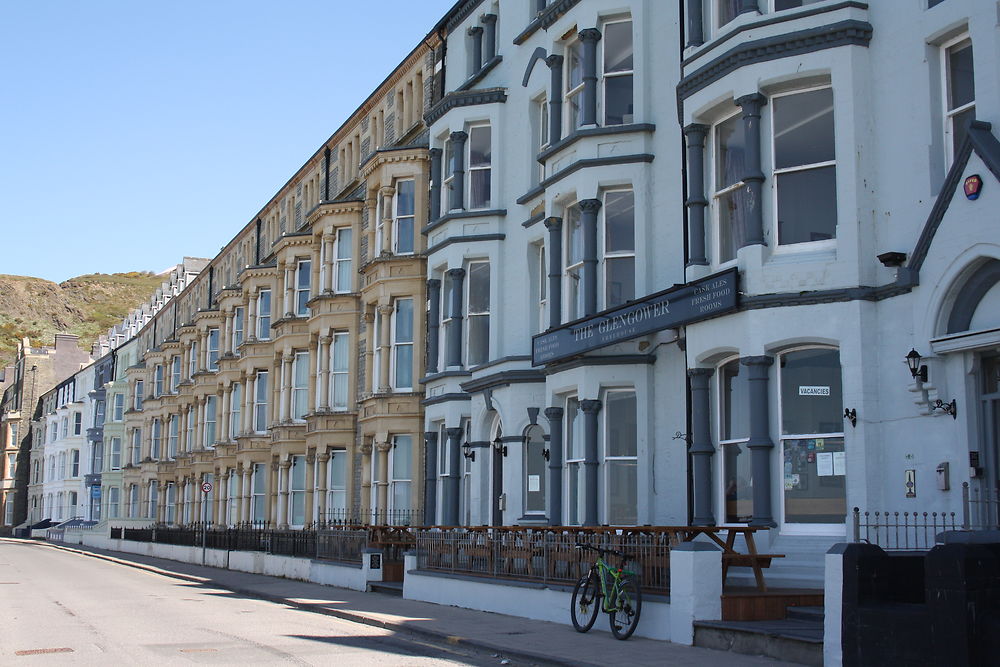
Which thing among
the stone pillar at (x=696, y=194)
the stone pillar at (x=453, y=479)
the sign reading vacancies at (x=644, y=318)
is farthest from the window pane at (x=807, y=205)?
the stone pillar at (x=453, y=479)

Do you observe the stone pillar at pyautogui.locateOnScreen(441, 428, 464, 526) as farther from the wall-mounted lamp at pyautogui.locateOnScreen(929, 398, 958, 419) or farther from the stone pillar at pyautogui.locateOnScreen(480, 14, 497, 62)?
the wall-mounted lamp at pyautogui.locateOnScreen(929, 398, 958, 419)

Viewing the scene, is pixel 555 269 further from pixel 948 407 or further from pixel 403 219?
pixel 403 219

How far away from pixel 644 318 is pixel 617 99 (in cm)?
470

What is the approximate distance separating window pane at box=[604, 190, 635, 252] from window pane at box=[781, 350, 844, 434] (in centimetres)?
506

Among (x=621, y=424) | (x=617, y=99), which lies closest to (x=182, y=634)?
(x=621, y=424)

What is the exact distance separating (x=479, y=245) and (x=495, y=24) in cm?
544

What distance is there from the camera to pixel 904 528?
14.2 meters

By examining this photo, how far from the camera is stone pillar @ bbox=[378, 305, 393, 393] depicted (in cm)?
3059

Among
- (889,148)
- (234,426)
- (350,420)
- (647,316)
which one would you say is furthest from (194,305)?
(889,148)

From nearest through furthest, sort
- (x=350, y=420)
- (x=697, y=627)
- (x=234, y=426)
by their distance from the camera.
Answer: (x=697, y=627) → (x=350, y=420) → (x=234, y=426)

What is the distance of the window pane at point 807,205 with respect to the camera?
627 inches

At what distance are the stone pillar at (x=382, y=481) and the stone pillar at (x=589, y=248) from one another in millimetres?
11349

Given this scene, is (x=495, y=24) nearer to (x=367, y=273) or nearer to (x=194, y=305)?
(x=367, y=273)

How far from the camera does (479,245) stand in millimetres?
25688
